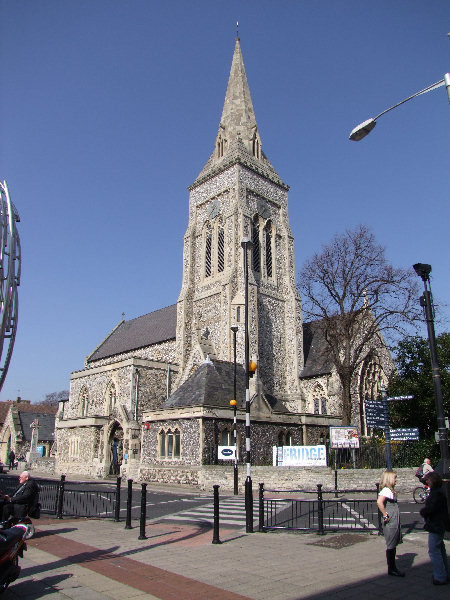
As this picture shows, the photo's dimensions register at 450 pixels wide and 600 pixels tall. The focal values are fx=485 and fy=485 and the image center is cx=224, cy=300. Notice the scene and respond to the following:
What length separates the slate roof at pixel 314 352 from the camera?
3550 centimetres

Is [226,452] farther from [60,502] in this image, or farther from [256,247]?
[256,247]

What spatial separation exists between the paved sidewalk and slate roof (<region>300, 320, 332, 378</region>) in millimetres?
24309

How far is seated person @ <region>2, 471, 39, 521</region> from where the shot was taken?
9.04 m

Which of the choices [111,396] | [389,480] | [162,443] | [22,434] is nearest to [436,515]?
[389,480]

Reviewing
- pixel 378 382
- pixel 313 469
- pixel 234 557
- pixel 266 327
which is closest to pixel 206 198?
pixel 266 327

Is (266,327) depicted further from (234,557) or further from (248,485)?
(234,557)

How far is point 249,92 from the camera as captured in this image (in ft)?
151

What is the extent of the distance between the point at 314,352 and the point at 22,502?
31337 millimetres

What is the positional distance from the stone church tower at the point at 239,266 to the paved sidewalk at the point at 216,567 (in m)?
22.9

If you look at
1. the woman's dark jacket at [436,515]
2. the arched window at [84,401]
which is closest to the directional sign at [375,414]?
the woman's dark jacket at [436,515]

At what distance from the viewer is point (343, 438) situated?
2198cm

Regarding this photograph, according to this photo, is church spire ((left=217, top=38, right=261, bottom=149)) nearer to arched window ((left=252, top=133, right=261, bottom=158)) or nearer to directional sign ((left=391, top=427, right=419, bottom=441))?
arched window ((left=252, top=133, right=261, bottom=158))

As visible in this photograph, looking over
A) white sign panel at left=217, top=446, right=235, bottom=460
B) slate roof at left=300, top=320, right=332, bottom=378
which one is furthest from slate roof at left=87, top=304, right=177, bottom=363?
white sign panel at left=217, top=446, right=235, bottom=460

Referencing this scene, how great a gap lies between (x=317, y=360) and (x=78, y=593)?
3258 cm
